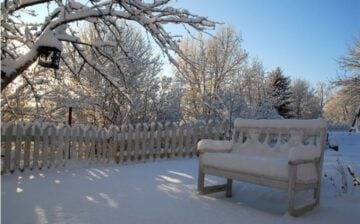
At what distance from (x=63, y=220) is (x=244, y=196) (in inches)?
101

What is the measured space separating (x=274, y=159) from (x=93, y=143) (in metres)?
5.25

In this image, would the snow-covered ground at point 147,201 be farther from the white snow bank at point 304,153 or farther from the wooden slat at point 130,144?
the wooden slat at point 130,144

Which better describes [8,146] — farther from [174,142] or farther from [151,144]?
[174,142]

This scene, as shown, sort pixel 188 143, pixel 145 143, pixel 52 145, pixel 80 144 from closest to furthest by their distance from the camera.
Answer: pixel 52 145
pixel 80 144
pixel 145 143
pixel 188 143

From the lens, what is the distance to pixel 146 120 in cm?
1574

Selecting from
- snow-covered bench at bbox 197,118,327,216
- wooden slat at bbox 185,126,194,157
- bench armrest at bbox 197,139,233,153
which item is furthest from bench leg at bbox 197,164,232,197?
wooden slat at bbox 185,126,194,157

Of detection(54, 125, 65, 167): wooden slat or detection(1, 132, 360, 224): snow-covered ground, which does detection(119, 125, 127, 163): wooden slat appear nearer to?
detection(54, 125, 65, 167): wooden slat

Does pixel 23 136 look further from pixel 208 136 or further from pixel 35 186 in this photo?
pixel 208 136

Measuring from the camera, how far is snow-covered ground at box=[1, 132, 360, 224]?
13.5ft

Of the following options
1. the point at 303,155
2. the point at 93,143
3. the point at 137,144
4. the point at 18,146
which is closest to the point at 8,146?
the point at 18,146

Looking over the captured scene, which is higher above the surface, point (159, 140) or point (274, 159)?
point (274, 159)

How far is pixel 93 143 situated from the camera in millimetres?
8750

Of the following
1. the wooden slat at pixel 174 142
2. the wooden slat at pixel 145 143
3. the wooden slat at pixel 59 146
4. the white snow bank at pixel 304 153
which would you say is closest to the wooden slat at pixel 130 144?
the wooden slat at pixel 145 143

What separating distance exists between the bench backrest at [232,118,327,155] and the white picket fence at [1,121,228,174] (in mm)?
4046
